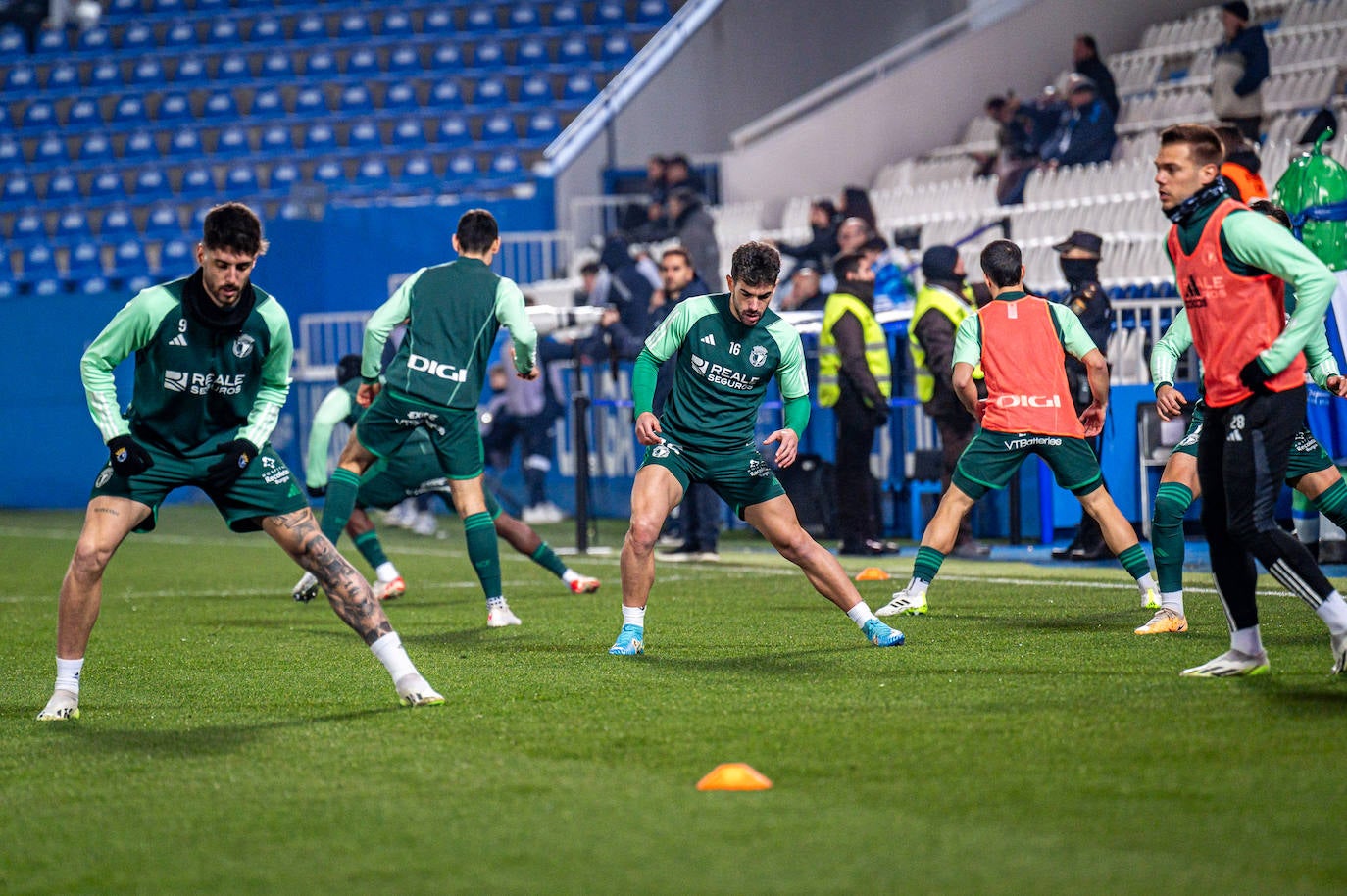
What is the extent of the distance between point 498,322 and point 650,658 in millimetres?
2265

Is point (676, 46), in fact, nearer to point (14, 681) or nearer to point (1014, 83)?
point (1014, 83)

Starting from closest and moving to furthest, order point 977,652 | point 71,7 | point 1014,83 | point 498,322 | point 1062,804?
point 1062,804 → point 977,652 → point 498,322 → point 1014,83 → point 71,7

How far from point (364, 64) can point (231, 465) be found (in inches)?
950

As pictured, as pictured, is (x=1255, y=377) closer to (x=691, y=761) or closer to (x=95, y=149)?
(x=691, y=761)

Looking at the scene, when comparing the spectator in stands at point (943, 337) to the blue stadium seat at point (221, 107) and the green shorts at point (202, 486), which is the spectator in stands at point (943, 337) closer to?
the green shorts at point (202, 486)

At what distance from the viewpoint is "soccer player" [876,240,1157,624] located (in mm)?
8633

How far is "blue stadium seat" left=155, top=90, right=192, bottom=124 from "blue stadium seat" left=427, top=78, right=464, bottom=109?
419 cm

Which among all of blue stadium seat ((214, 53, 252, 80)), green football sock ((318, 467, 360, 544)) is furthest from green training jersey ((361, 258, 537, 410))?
blue stadium seat ((214, 53, 252, 80))

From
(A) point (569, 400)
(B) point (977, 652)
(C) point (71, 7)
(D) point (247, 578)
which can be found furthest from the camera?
(C) point (71, 7)

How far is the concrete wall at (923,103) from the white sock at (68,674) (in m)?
18.1

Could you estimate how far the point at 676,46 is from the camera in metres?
24.9

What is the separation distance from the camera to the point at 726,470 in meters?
7.73

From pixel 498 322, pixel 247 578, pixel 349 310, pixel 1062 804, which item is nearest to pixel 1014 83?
pixel 349 310

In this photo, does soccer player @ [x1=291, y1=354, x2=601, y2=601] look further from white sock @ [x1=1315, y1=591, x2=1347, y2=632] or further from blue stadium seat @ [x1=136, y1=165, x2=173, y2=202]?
blue stadium seat @ [x1=136, y1=165, x2=173, y2=202]
